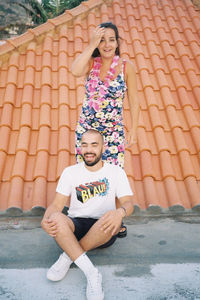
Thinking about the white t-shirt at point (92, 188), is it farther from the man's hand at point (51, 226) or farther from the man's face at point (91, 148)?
the man's hand at point (51, 226)

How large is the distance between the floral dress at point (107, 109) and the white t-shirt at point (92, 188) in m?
0.27

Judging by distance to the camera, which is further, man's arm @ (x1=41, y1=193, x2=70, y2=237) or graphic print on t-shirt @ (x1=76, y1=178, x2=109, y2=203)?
graphic print on t-shirt @ (x1=76, y1=178, x2=109, y2=203)

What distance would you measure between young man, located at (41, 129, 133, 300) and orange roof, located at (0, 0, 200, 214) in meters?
0.56

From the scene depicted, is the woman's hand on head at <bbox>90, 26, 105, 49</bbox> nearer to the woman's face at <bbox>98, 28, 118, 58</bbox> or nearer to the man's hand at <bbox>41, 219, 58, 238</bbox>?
the woman's face at <bbox>98, 28, 118, 58</bbox>

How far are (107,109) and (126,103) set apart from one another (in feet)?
5.21

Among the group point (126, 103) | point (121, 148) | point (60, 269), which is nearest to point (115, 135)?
point (121, 148)

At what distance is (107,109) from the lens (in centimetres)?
229

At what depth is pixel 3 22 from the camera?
387 inches

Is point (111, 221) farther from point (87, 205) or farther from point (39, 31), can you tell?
point (39, 31)

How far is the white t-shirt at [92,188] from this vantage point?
204cm

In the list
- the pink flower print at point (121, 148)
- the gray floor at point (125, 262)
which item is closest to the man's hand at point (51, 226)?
the gray floor at point (125, 262)

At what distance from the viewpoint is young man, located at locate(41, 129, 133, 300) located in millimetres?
1826

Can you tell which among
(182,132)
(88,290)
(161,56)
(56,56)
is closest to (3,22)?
(56,56)

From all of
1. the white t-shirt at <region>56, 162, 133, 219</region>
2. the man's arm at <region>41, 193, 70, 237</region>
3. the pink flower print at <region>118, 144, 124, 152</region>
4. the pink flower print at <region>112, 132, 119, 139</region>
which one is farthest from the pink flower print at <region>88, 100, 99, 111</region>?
the man's arm at <region>41, 193, 70, 237</region>
